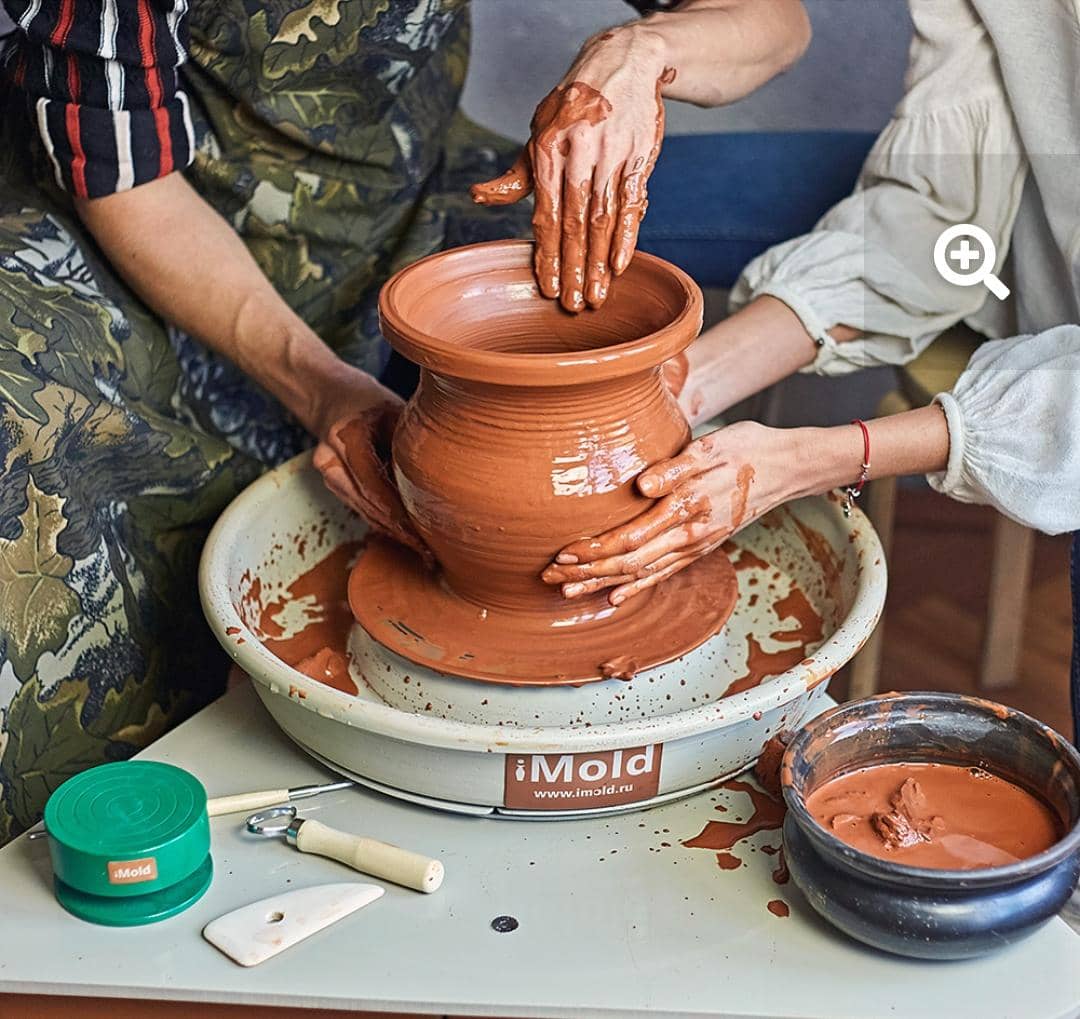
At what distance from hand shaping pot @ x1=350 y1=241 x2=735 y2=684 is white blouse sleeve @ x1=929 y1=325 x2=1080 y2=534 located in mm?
281

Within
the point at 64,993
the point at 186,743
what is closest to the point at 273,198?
the point at 186,743

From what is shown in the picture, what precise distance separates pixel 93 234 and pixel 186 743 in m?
0.65

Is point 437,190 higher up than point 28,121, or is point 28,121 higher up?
point 28,121

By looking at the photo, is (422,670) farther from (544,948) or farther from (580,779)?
(544,948)

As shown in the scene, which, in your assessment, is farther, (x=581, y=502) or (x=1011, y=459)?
(x=1011, y=459)

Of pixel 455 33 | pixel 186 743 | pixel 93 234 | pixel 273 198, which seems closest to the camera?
pixel 186 743

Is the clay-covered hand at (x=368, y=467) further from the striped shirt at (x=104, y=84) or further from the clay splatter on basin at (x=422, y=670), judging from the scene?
the striped shirt at (x=104, y=84)

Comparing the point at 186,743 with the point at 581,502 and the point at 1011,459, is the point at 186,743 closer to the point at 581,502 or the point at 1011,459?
the point at 581,502

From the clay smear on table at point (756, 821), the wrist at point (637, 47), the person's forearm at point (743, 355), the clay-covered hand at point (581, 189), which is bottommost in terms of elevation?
the clay smear on table at point (756, 821)

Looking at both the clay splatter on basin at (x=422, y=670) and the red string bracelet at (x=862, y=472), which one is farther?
the red string bracelet at (x=862, y=472)

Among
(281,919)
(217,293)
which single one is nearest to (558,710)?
(281,919)

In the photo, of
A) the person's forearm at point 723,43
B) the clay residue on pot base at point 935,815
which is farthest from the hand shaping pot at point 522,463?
the person's forearm at point 723,43

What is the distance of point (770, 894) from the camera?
1172mm

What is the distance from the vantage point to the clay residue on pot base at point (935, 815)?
1126 mm
